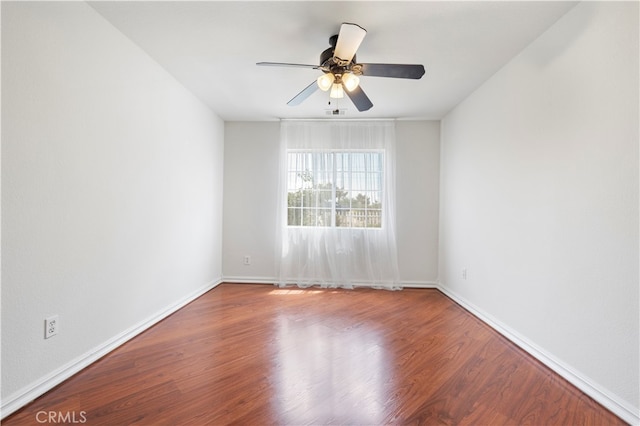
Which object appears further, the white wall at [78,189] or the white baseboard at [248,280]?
the white baseboard at [248,280]

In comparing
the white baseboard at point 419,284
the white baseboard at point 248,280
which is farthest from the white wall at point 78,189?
the white baseboard at point 419,284

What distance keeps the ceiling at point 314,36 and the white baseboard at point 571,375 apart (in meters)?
2.29

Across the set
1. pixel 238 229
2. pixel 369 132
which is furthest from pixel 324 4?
pixel 238 229

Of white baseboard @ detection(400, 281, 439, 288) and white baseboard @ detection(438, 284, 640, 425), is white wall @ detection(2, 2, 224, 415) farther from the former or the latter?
white baseboard @ detection(438, 284, 640, 425)

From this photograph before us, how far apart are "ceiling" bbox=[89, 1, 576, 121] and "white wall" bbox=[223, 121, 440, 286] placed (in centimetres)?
103

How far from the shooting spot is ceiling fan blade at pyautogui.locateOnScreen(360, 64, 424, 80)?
192cm

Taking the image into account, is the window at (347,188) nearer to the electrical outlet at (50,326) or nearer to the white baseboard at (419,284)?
the white baseboard at (419,284)

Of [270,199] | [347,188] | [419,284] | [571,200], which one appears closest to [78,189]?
[270,199]

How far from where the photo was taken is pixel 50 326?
1592mm

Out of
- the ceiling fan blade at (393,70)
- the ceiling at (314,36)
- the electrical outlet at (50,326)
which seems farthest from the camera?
the ceiling fan blade at (393,70)

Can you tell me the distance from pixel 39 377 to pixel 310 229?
2885 mm

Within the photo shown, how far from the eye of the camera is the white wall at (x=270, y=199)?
391cm

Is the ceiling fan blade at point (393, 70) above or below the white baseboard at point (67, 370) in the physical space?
above

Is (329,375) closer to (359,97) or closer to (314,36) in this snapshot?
(359,97)
